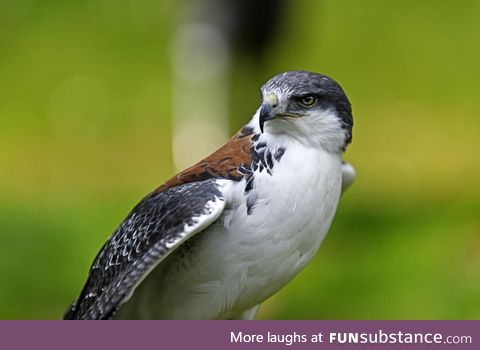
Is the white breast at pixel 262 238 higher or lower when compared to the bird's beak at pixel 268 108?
lower

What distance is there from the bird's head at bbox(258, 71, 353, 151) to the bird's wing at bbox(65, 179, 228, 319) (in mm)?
398

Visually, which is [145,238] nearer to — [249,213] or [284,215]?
[249,213]

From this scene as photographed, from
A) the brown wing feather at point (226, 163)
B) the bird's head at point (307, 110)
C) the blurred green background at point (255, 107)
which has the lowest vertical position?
the blurred green background at point (255, 107)

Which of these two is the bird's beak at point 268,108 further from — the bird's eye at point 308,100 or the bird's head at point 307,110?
the bird's eye at point 308,100

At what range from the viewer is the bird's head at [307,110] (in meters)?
5.12

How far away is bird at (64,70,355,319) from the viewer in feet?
16.8

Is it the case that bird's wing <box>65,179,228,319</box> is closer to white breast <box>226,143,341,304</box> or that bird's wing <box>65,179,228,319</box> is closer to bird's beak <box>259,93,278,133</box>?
white breast <box>226,143,341,304</box>

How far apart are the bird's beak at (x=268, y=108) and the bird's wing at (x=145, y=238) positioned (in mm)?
373

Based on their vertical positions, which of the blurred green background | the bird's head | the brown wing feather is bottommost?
the blurred green background

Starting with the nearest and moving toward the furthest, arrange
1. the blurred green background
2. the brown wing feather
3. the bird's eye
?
the bird's eye → the brown wing feather → the blurred green background

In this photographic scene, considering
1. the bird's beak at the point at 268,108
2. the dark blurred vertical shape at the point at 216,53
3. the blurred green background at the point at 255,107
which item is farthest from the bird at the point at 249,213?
the dark blurred vertical shape at the point at 216,53

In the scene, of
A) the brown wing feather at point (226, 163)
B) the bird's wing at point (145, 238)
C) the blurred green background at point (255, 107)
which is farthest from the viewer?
the blurred green background at point (255, 107)

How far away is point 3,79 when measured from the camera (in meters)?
18.5

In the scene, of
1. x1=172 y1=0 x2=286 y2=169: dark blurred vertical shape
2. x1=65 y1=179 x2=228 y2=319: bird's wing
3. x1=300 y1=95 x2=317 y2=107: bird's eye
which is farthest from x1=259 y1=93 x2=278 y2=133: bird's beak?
x1=172 y1=0 x2=286 y2=169: dark blurred vertical shape
